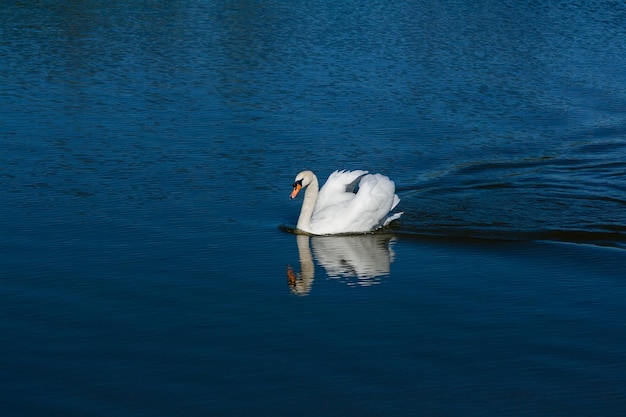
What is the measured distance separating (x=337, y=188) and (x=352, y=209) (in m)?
0.85

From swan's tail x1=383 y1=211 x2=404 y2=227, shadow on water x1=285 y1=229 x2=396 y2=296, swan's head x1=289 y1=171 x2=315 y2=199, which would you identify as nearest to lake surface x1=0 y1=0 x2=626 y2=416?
shadow on water x1=285 y1=229 x2=396 y2=296

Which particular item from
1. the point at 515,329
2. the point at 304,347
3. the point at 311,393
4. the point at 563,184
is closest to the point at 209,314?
the point at 304,347

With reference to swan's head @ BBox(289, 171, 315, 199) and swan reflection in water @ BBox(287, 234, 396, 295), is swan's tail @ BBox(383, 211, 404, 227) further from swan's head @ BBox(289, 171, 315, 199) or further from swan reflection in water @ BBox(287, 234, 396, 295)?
swan's head @ BBox(289, 171, 315, 199)

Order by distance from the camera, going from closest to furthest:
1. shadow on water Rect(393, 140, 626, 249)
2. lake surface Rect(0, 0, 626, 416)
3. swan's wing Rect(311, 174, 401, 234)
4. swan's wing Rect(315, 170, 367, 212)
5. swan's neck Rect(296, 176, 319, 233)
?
1. lake surface Rect(0, 0, 626, 416)
2. shadow on water Rect(393, 140, 626, 249)
3. swan's wing Rect(311, 174, 401, 234)
4. swan's neck Rect(296, 176, 319, 233)
5. swan's wing Rect(315, 170, 367, 212)

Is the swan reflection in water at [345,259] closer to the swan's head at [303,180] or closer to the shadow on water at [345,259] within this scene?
the shadow on water at [345,259]

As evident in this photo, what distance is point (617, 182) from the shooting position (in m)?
16.1

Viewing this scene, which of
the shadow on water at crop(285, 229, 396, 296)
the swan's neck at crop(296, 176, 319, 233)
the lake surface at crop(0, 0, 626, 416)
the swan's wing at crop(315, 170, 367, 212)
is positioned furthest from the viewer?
the swan's wing at crop(315, 170, 367, 212)

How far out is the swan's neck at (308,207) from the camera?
46.5 feet

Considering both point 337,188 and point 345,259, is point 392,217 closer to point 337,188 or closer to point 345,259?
point 337,188

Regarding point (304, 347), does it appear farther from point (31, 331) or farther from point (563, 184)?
point (563, 184)

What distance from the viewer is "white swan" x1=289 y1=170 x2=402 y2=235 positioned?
1412cm

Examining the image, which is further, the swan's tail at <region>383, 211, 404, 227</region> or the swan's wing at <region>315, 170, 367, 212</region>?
the swan's wing at <region>315, 170, 367, 212</region>

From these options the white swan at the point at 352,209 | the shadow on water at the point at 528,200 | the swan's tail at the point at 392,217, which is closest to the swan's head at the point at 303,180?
the white swan at the point at 352,209

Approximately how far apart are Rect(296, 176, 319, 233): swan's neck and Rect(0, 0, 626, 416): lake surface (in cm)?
34
